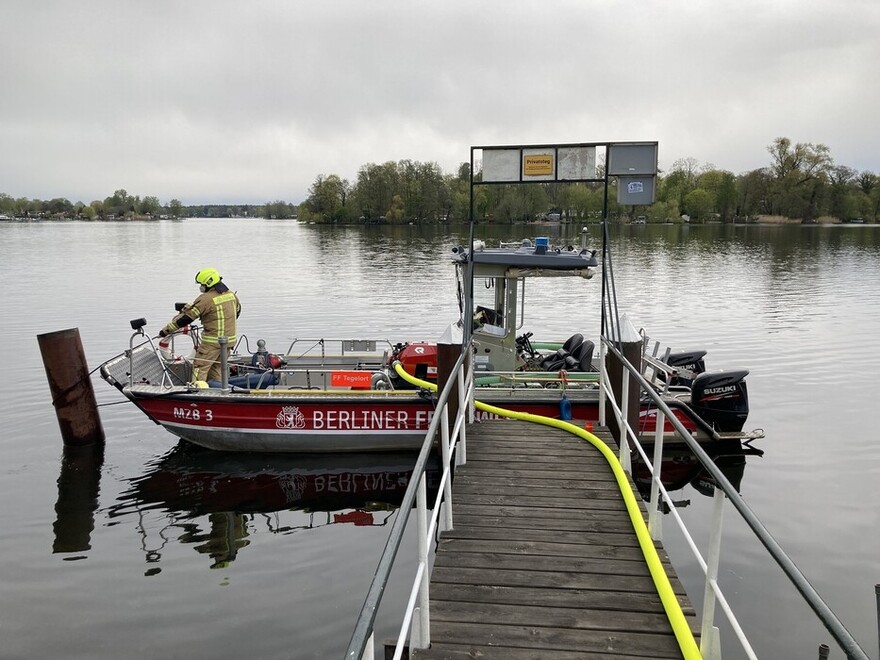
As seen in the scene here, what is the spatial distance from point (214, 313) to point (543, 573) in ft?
25.0

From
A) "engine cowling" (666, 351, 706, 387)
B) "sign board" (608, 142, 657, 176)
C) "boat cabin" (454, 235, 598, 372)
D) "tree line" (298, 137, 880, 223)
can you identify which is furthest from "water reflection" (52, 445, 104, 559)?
"tree line" (298, 137, 880, 223)

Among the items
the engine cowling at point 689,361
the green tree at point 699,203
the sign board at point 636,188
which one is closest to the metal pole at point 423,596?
the sign board at point 636,188

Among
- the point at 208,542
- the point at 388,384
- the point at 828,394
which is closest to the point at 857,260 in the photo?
the point at 828,394

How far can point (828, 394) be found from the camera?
14.3 metres

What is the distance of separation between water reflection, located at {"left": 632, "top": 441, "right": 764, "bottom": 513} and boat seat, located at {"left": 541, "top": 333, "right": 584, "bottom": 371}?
196 cm

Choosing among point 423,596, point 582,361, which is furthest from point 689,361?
point 423,596

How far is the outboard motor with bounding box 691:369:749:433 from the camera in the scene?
1046cm

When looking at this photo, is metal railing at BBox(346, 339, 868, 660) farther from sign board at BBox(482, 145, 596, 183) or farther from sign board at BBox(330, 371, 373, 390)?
sign board at BBox(330, 371, 373, 390)

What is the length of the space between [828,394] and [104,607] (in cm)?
1423

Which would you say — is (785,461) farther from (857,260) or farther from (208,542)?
(857,260)

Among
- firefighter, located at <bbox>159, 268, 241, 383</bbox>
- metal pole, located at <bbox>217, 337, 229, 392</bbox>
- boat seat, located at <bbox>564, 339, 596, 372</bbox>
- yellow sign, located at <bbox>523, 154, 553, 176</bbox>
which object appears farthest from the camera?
boat seat, located at <bbox>564, 339, 596, 372</bbox>

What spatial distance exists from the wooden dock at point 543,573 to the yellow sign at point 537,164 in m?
3.63

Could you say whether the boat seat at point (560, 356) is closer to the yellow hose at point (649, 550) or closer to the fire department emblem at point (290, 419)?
the yellow hose at point (649, 550)

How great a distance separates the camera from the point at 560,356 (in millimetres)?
11531
